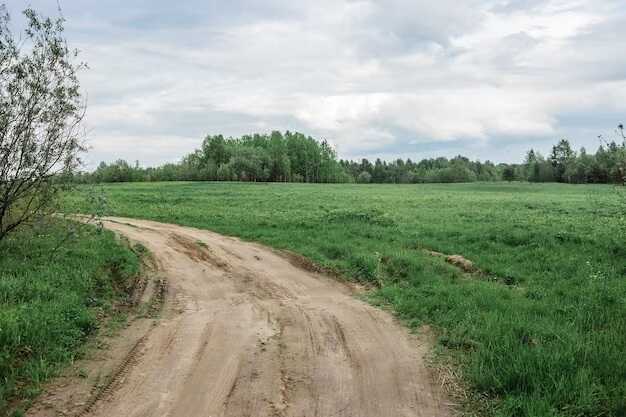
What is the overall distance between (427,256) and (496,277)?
2.24 m

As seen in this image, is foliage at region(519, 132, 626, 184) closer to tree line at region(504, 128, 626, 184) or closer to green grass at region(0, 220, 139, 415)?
tree line at region(504, 128, 626, 184)

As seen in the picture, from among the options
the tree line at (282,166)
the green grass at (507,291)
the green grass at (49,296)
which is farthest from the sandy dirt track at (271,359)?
the tree line at (282,166)

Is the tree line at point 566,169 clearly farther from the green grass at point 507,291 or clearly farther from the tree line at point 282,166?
the green grass at point 507,291

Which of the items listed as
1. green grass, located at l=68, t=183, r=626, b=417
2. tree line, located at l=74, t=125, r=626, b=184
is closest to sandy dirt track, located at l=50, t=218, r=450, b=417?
green grass, located at l=68, t=183, r=626, b=417

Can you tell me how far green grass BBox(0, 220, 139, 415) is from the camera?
6773mm

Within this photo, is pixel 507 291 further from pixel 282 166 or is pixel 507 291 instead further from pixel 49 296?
pixel 282 166

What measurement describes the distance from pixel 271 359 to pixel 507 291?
6.55 m

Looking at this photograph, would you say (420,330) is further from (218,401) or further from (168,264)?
(168,264)

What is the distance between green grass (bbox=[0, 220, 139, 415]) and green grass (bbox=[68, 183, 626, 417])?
142cm

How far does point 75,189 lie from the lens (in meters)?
12.3

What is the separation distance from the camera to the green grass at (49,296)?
6773 millimetres

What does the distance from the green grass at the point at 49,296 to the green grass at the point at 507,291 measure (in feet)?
4.67

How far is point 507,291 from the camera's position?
37.5ft

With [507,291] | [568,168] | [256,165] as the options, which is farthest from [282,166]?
[507,291]
